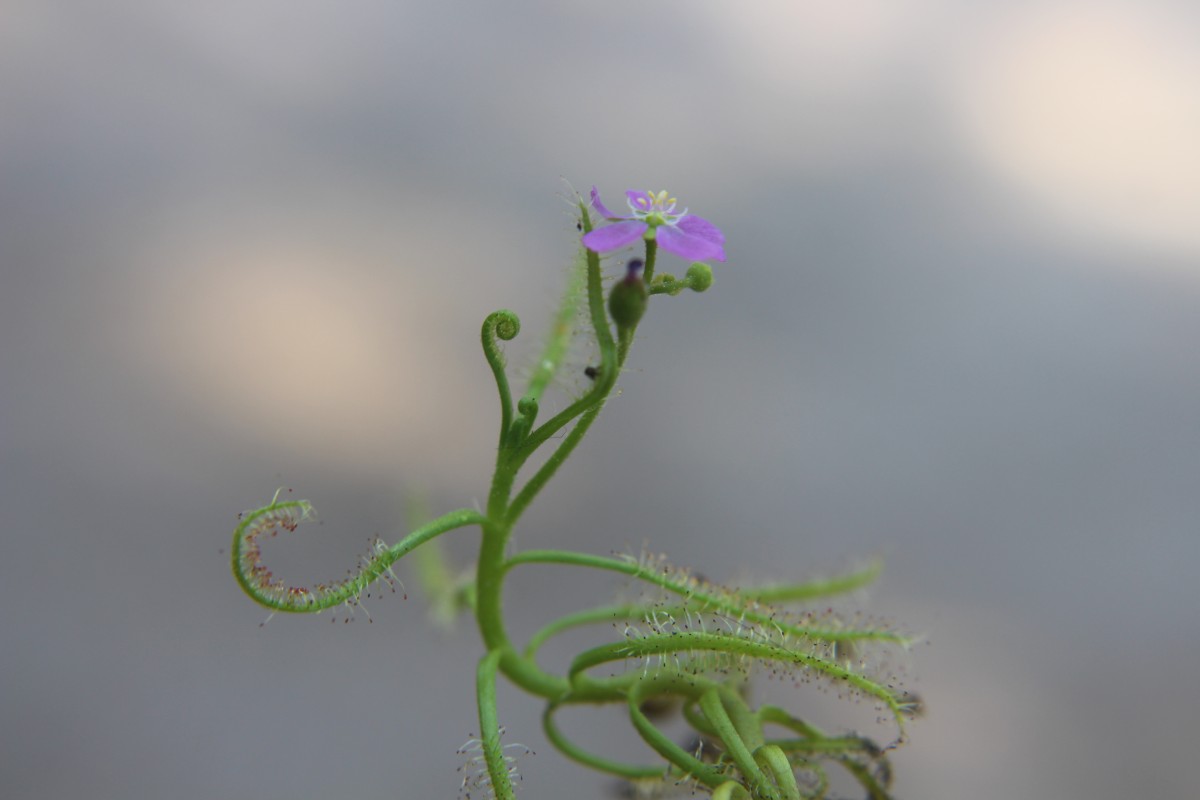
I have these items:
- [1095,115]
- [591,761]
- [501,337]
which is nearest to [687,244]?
[501,337]

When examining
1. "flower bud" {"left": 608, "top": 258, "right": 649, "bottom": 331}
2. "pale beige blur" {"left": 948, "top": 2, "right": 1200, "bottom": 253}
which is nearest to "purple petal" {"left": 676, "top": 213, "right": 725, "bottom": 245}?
"flower bud" {"left": 608, "top": 258, "right": 649, "bottom": 331}

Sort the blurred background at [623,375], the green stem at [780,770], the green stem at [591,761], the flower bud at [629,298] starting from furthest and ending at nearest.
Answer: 1. the blurred background at [623,375]
2. the green stem at [591,761]
3. the green stem at [780,770]
4. the flower bud at [629,298]

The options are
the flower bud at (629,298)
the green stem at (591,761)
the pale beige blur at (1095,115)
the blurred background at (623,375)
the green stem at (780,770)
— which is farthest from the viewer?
the pale beige blur at (1095,115)

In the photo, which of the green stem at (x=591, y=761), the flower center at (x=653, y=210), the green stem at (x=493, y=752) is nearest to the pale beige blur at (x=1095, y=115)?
the flower center at (x=653, y=210)

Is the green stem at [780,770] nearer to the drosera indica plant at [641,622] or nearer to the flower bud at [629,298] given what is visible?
the drosera indica plant at [641,622]

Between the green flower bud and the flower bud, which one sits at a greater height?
the green flower bud

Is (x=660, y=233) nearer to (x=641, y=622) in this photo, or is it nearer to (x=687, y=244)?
(x=687, y=244)

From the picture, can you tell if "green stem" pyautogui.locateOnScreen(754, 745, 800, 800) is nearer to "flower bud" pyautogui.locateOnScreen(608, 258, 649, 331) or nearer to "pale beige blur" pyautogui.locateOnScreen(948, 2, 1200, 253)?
"flower bud" pyautogui.locateOnScreen(608, 258, 649, 331)
